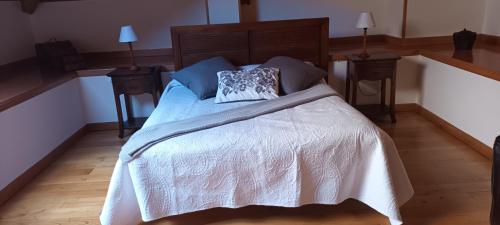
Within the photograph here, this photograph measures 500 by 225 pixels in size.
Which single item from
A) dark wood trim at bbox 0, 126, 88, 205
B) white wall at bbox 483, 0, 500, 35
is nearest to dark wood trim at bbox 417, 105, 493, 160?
white wall at bbox 483, 0, 500, 35

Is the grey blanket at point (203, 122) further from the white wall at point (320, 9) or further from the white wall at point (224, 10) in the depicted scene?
the white wall at point (320, 9)

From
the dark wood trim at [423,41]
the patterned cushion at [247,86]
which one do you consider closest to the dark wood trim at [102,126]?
the patterned cushion at [247,86]

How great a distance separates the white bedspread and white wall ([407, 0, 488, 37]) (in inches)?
93.6

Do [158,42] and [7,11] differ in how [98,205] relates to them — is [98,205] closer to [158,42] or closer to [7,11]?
[158,42]

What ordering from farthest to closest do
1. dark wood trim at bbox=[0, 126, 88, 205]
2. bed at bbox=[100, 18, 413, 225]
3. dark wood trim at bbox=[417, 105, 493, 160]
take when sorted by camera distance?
dark wood trim at bbox=[417, 105, 493, 160] < dark wood trim at bbox=[0, 126, 88, 205] < bed at bbox=[100, 18, 413, 225]

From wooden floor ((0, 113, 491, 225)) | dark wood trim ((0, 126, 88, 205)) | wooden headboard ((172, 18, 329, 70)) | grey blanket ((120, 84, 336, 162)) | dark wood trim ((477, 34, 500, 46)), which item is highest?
wooden headboard ((172, 18, 329, 70))

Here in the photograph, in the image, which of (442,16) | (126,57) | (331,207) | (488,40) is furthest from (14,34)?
(488,40)

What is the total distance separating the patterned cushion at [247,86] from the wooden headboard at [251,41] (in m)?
0.61

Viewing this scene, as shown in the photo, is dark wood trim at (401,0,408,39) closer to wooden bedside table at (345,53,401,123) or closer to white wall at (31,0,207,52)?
wooden bedside table at (345,53,401,123)

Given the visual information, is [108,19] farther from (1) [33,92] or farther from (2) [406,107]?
(2) [406,107]

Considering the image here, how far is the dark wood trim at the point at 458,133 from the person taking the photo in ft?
9.04

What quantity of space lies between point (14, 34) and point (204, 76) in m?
2.13

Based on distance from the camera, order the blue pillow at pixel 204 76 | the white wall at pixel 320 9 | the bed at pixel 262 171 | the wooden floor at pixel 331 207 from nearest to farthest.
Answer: the bed at pixel 262 171 < the wooden floor at pixel 331 207 < the blue pillow at pixel 204 76 < the white wall at pixel 320 9

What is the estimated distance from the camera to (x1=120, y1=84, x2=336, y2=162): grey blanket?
1.94 m
